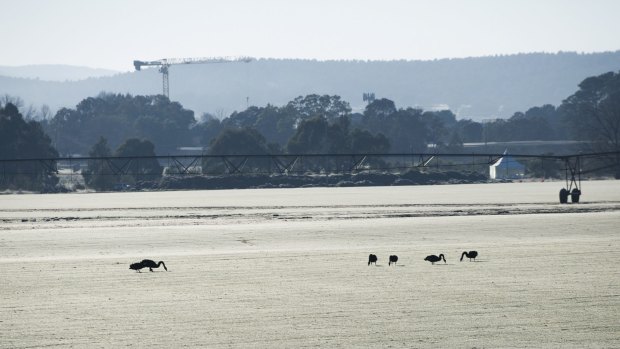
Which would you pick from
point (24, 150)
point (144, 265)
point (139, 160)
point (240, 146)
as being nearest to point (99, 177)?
point (139, 160)

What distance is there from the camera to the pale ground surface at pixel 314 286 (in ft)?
71.7

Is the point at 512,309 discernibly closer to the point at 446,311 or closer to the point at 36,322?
the point at 446,311

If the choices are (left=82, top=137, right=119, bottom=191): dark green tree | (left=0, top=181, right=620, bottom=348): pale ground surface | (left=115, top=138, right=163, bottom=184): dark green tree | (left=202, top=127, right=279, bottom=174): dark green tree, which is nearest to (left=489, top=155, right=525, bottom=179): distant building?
(left=202, top=127, right=279, bottom=174): dark green tree

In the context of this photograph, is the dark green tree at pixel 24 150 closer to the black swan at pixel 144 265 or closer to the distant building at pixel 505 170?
the distant building at pixel 505 170

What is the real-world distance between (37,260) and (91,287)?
8609 millimetres

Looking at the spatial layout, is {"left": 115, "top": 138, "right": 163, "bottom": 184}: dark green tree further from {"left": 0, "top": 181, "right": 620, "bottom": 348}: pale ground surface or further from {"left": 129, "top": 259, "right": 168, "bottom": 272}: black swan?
{"left": 129, "top": 259, "right": 168, "bottom": 272}: black swan

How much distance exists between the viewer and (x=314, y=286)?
2859 centimetres

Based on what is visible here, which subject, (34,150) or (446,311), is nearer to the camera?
(446,311)

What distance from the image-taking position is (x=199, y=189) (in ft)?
449

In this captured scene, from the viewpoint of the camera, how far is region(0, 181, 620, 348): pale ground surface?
2186cm

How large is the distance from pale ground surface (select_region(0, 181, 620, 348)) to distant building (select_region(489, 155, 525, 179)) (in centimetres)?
10752

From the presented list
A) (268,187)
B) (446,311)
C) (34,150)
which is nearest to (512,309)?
(446,311)

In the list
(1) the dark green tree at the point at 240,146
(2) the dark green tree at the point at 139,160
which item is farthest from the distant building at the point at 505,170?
(2) the dark green tree at the point at 139,160

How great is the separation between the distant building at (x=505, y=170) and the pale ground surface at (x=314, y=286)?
108 metres
